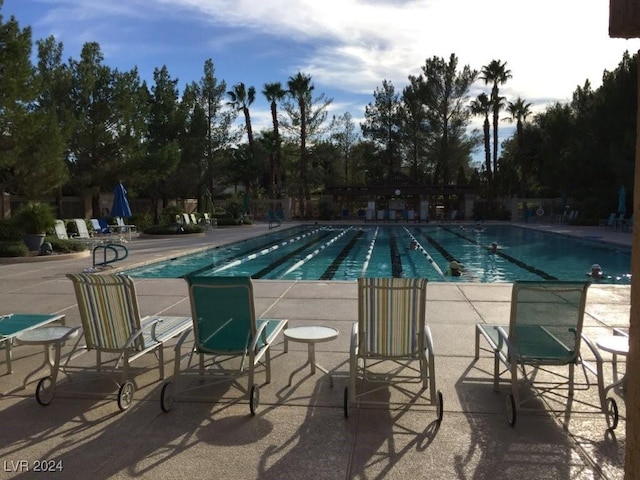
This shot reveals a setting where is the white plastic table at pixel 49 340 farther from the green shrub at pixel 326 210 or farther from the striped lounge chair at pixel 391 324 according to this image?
the green shrub at pixel 326 210

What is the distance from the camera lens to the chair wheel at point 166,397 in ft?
12.0

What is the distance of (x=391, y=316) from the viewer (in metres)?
3.85

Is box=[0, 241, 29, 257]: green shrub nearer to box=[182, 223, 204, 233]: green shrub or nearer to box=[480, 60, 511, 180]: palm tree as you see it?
box=[182, 223, 204, 233]: green shrub

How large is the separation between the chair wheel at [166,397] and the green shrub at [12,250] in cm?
1093

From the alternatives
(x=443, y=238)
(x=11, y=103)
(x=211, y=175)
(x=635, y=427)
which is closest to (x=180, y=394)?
(x=635, y=427)

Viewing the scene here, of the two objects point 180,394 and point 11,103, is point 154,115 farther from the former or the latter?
point 180,394

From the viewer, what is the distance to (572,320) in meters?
3.74

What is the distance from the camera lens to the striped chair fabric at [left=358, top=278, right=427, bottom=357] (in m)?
3.81

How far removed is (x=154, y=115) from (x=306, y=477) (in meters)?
32.6

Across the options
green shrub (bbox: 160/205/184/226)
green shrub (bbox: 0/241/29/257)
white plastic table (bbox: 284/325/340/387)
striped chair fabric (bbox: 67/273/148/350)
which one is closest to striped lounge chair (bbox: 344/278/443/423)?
white plastic table (bbox: 284/325/340/387)

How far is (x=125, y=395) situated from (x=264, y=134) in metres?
43.3

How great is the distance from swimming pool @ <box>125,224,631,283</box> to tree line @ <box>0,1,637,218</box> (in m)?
8.32

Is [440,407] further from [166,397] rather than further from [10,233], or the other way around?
[10,233]

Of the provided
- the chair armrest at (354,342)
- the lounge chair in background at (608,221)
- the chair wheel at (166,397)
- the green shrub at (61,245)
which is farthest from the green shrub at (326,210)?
the chair wheel at (166,397)
